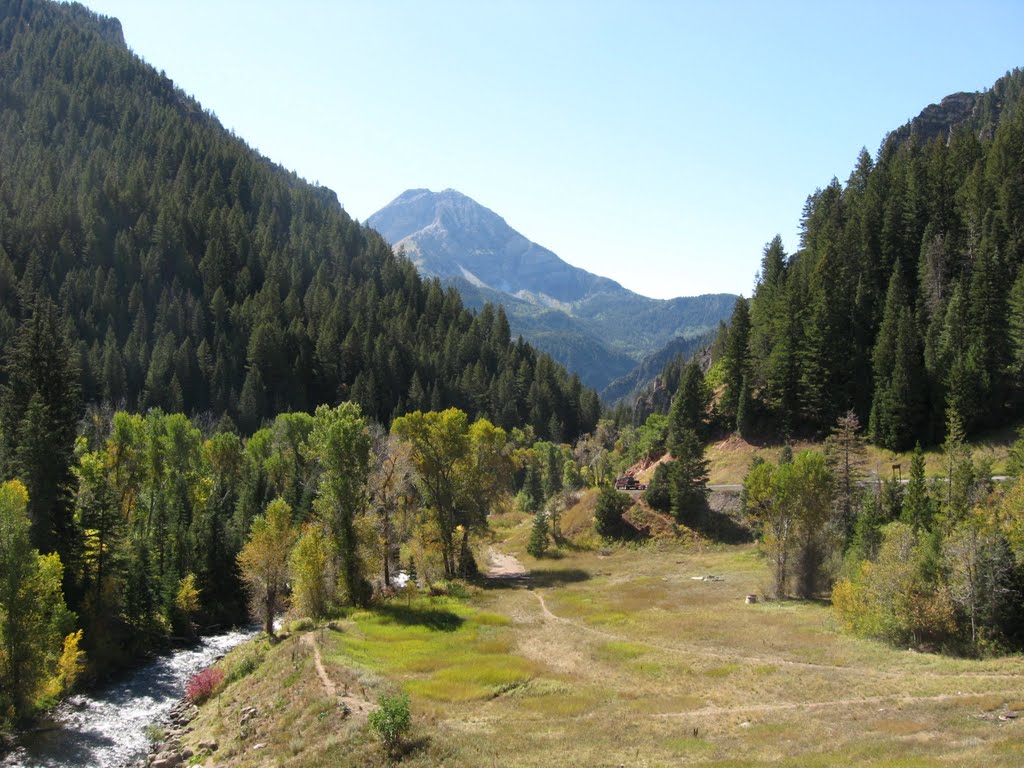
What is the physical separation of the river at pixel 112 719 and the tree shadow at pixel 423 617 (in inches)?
597

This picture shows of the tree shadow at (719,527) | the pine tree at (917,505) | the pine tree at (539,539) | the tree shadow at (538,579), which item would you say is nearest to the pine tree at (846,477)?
the pine tree at (917,505)

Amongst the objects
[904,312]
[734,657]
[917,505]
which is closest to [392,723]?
[734,657]

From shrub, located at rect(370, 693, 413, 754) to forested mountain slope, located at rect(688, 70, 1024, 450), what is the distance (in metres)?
73.8

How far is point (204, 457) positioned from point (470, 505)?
161 ft

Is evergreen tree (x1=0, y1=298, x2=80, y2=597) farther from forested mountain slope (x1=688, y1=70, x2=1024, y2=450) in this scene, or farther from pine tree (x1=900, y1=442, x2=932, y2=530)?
forested mountain slope (x1=688, y1=70, x2=1024, y2=450)

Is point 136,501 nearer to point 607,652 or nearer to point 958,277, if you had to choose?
point 607,652

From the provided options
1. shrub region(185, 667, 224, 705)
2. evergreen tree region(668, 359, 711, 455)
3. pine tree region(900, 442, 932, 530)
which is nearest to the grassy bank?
shrub region(185, 667, 224, 705)

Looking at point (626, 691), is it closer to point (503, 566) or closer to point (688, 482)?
point (503, 566)

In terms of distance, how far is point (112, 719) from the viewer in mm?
44875

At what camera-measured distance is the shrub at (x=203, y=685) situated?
4741cm

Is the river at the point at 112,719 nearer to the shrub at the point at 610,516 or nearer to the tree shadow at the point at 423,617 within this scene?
the tree shadow at the point at 423,617

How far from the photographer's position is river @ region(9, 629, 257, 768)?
38.9 m

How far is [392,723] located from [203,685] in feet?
81.2

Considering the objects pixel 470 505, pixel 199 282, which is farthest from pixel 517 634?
pixel 199 282
